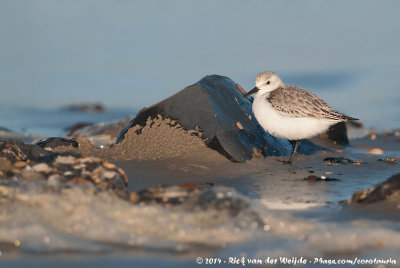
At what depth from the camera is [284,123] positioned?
21.4ft

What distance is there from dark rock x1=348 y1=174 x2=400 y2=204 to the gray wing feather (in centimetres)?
234

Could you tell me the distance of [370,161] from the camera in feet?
23.9

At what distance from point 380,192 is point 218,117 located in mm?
2674

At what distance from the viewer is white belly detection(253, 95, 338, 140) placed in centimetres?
651

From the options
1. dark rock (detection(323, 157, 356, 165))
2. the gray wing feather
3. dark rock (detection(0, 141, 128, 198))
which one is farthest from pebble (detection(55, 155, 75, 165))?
dark rock (detection(323, 157, 356, 165))

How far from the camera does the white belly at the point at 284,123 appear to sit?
21.4 ft

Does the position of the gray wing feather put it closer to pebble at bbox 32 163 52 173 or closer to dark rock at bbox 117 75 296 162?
Result: dark rock at bbox 117 75 296 162

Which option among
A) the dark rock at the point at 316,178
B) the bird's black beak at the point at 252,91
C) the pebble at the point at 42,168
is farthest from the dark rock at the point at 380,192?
the bird's black beak at the point at 252,91

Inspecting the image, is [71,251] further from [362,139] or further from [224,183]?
[362,139]

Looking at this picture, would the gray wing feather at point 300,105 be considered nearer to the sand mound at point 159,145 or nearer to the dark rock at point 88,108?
the sand mound at point 159,145

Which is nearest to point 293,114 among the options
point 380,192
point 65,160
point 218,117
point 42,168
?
point 218,117

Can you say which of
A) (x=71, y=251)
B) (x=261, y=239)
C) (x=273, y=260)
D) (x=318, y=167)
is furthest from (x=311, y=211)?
(x=318, y=167)

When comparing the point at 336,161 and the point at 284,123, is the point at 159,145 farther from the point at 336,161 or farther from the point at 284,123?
the point at 336,161

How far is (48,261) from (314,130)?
15.1ft
